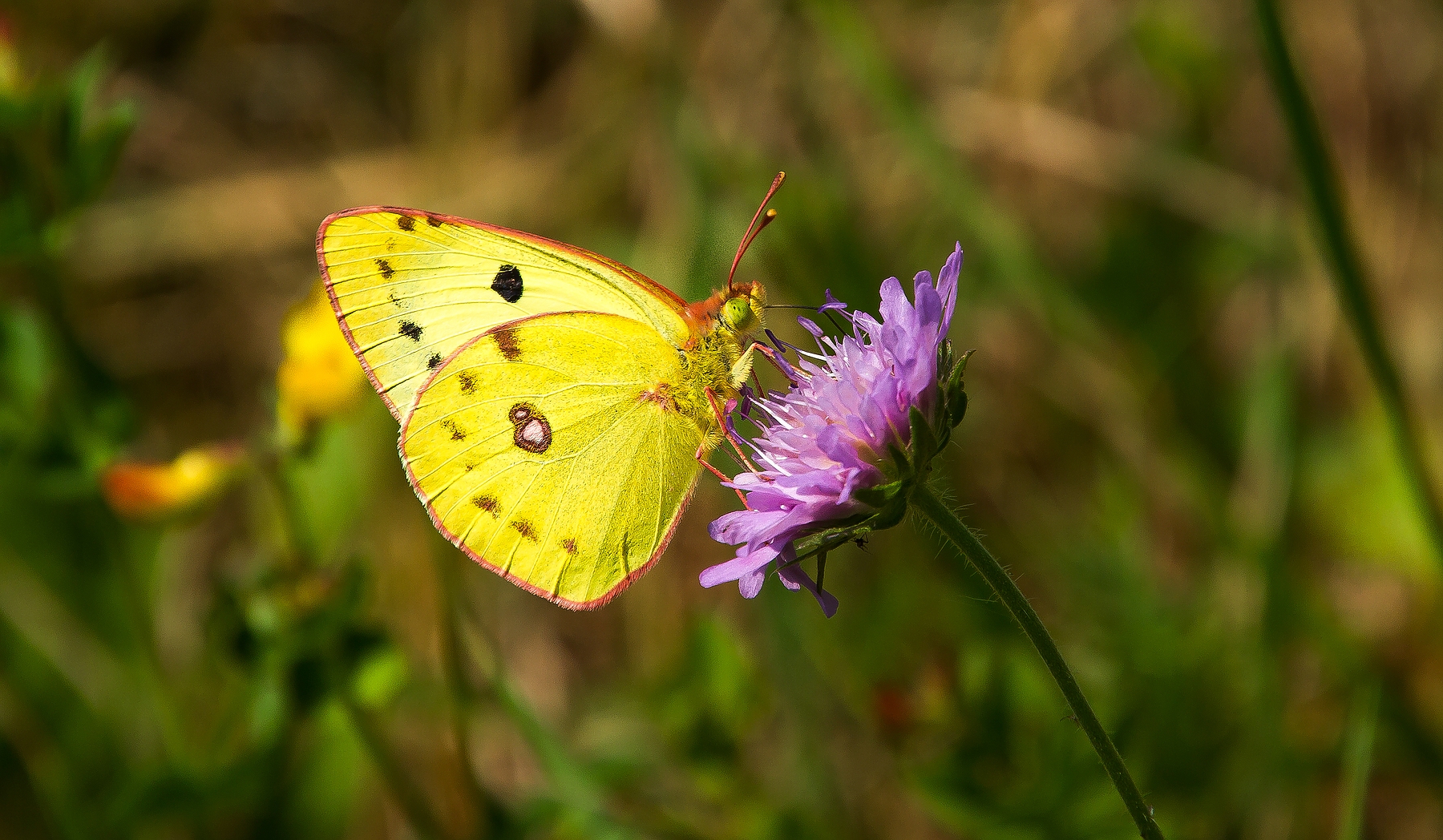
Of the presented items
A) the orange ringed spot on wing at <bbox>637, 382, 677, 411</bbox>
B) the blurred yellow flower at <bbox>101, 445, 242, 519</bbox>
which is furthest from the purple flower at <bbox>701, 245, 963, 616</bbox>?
the blurred yellow flower at <bbox>101, 445, 242, 519</bbox>

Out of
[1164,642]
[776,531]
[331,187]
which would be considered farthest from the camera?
[331,187]

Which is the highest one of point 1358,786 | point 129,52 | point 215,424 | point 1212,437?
point 129,52

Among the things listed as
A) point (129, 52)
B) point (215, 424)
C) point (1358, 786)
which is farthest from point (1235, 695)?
point (129, 52)

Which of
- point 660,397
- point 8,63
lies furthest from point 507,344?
point 8,63

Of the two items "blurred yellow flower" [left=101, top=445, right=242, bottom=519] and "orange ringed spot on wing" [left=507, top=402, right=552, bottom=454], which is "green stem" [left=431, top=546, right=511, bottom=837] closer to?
"orange ringed spot on wing" [left=507, top=402, right=552, bottom=454]

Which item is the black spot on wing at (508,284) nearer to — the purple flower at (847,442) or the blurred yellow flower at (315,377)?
the blurred yellow flower at (315,377)

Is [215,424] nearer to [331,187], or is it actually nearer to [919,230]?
[331,187]
